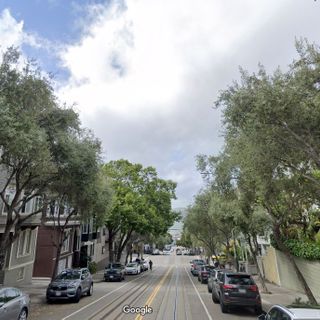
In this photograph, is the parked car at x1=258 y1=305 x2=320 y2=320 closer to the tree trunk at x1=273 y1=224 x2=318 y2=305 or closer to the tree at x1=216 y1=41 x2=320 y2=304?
the tree at x1=216 y1=41 x2=320 y2=304

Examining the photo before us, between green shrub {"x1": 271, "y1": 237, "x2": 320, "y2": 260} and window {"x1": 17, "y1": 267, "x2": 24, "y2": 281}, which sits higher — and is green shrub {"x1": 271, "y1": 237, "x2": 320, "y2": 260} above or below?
above

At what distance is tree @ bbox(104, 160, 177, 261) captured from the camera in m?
38.2

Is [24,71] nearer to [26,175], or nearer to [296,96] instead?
[26,175]

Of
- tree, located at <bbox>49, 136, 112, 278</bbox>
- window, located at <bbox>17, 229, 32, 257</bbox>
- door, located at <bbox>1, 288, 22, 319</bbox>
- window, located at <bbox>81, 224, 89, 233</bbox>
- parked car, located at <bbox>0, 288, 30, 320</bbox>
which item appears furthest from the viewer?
window, located at <bbox>81, 224, 89, 233</bbox>

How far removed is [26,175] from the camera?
55.1 feet

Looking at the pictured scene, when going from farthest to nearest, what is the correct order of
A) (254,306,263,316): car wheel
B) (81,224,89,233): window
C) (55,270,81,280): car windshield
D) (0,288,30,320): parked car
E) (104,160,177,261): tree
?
(81,224,89,233): window
(104,160,177,261): tree
(55,270,81,280): car windshield
(254,306,263,316): car wheel
(0,288,30,320): parked car

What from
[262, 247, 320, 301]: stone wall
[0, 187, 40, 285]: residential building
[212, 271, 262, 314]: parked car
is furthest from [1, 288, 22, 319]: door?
[262, 247, 320, 301]: stone wall

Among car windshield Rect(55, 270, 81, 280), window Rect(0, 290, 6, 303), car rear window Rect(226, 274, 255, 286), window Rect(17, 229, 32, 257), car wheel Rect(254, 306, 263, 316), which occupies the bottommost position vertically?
car wheel Rect(254, 306, 263, 316)

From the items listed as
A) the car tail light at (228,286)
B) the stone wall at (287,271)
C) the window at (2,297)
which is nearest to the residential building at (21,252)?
the window at (2,297)

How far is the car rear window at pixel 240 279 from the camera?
52.7 ft

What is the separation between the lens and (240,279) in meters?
16.3

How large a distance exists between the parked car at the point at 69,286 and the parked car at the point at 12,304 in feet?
17.6

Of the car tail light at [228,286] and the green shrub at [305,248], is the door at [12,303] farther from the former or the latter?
the green shrub at [305,248]

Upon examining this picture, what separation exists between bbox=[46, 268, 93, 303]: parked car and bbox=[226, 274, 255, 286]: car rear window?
25.4 ft
